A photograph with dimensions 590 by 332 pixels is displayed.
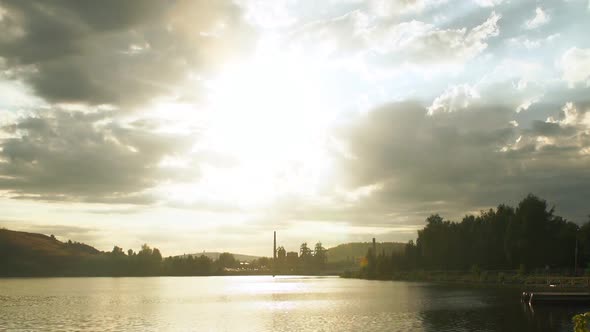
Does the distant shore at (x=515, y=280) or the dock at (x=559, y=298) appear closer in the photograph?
the dock at (x=559, y=298)

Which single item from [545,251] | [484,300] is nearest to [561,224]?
[545,251]

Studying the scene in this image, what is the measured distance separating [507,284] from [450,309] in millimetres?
70544

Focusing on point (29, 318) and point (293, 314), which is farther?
point (293, 314)

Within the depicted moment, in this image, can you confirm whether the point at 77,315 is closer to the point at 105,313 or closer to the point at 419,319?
the point at 105,313

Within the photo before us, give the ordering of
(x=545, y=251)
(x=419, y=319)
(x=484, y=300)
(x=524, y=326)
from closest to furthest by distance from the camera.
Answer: (x=524, y=326) → (x=419, y=319) → (x=484, y=300) → (x=545, y=251)

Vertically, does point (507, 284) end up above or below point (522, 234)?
below

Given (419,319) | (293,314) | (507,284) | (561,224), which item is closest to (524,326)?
(419,319)

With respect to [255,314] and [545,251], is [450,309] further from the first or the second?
[545,251]

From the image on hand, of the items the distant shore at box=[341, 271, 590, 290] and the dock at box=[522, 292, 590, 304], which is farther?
the distant shore at box=[341, 271, 590, 290]

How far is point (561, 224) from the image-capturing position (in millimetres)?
169625

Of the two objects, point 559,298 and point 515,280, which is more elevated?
point 515,280

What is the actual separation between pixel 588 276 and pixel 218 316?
8300 cm

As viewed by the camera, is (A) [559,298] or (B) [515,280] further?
(B) [515,280]

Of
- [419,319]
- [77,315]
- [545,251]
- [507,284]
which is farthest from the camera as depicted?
[545,251]
